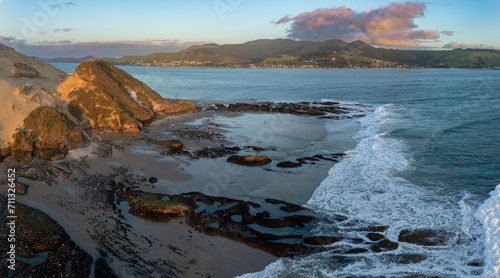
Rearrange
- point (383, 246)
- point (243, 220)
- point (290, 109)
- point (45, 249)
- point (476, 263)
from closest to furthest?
point (45, 249) → point (476, 263) → point (383, 246) → point (243, 220) → point (290, 109)

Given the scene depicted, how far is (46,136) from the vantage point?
18328 millimetres

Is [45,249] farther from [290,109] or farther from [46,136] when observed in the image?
[290,109]

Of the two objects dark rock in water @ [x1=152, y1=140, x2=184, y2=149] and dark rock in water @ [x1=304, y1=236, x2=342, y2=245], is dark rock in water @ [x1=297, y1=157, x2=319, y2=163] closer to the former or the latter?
dark rock in water @ [x1=152, y1=140, x2=184, y2=149]

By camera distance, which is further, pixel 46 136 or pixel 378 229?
pixel 46 136

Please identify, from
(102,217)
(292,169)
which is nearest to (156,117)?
(292,169)

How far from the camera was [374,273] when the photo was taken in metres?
9.21

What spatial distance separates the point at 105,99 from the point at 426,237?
83.9ft

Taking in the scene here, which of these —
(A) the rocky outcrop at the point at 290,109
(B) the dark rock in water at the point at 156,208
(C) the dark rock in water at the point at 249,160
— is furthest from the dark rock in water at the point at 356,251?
(A) the rocky outcrop at the point at 290,109

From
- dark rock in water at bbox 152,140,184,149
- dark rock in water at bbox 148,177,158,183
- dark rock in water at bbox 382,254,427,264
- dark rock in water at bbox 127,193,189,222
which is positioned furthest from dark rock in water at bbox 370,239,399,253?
dark rock in water at bbox 152,140,184,149

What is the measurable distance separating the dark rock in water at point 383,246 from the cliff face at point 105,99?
20.7 metres

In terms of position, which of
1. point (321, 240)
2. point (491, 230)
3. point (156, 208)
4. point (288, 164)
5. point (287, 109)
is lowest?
point (321, 240)

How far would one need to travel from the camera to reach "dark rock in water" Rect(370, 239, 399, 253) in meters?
10.4

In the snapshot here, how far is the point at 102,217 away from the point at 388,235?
11.5 metres

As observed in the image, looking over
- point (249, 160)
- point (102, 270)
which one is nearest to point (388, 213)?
point (249, 160)
